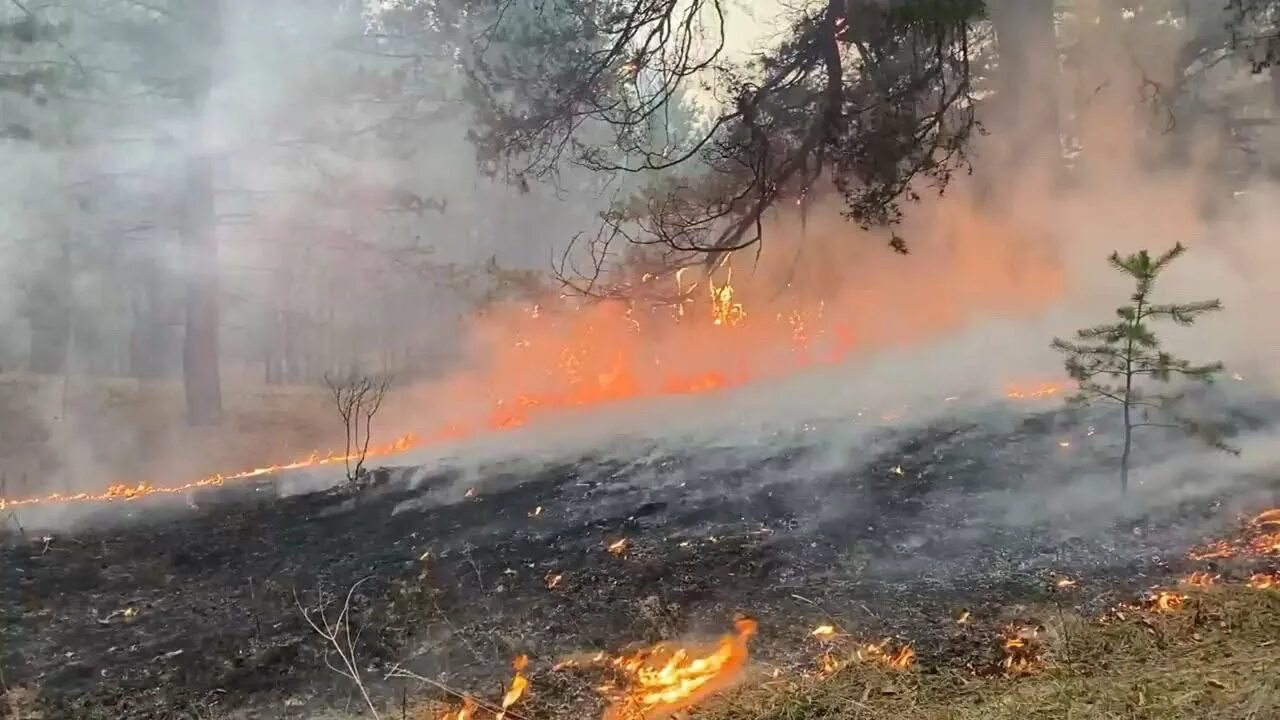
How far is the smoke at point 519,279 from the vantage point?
4.34m

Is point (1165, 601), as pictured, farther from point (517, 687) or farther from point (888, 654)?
point (517, 687)

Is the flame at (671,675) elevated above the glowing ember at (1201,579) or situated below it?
below

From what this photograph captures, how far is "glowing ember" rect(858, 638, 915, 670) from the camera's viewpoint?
244 cm

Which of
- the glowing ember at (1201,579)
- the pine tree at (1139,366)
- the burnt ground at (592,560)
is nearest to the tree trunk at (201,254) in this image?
the burnt ground at (592,560)

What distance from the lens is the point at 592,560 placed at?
10.3ft

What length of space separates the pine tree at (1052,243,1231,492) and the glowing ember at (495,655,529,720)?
2406mm

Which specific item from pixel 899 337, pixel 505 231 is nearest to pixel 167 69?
pixel 505 231

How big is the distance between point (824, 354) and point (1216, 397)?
1.93m

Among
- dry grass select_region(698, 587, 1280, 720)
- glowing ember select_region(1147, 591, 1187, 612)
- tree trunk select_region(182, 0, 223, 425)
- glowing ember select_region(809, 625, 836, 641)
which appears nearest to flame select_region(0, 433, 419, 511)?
tree trunk select_region(182, 0, 223, 425)

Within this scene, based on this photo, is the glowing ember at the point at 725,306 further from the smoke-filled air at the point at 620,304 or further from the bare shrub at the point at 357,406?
the bare shrub at the point at 357,406

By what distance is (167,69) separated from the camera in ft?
14.8

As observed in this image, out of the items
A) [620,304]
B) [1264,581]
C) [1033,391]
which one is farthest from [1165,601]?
[620,304]

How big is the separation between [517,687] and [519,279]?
2.71 meters

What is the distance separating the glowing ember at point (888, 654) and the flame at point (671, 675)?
1.17 ft
